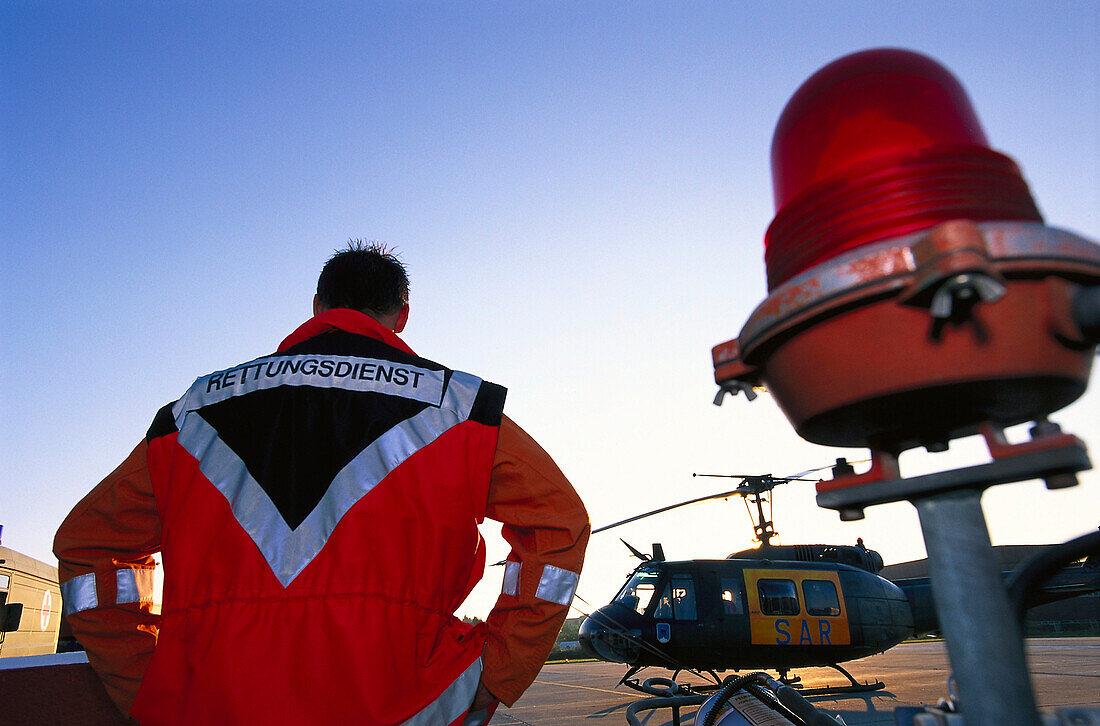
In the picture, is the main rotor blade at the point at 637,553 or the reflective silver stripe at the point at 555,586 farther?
the main rotor blade at the point at 637,553

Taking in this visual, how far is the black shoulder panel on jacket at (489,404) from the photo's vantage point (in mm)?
1446

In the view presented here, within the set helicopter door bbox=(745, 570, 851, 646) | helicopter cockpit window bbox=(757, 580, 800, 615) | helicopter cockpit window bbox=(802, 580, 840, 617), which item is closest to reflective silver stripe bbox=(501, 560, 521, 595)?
helicopter door bbox=(745, 570, 851, 646)

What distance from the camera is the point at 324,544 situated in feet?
4.11

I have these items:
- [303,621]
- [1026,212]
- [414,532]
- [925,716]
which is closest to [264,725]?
[303,621]

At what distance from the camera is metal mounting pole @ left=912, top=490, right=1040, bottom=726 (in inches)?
22.5

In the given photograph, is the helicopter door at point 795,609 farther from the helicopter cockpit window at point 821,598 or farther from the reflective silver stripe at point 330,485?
the reflective silver stripe at point 330,485

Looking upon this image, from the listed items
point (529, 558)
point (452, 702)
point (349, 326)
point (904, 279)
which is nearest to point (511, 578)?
point (529, 558)

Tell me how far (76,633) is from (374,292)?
107cm

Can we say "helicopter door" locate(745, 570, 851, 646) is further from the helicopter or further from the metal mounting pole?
the metal mounting pole

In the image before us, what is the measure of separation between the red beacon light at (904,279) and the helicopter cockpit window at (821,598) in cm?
1030

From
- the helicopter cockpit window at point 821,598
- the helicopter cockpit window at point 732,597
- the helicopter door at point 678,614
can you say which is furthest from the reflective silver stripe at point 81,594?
the helicopter cockpit window at point 821,598

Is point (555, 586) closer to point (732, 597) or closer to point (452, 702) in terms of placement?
point (452, 702)

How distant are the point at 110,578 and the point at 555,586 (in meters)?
1.07

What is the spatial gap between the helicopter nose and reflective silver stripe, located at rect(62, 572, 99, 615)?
8.80 meters
